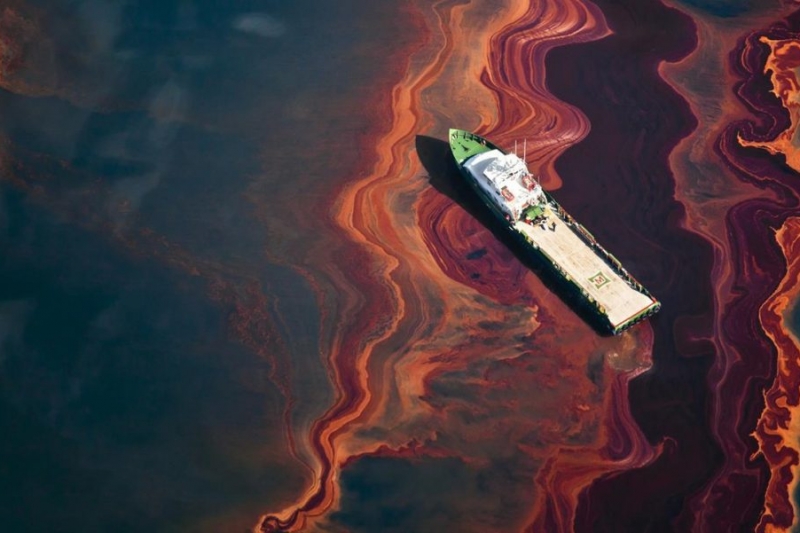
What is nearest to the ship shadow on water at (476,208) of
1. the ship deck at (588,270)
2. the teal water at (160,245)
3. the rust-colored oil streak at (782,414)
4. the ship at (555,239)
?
the ship at (555,239)

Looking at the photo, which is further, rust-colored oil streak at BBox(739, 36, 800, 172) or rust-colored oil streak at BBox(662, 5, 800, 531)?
rust-colored oil streak at BBox(739, 36, 800, 172)

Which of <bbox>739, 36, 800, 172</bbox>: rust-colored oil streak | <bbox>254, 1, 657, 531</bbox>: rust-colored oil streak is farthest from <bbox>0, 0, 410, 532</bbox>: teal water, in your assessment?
<bbox>739, 36, 800, 172</bbox>: rust-colored oil streak

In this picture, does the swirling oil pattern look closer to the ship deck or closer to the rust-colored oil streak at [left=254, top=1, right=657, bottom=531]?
the rust-colored oil streak at [left=254, top=1, right=657, bottom=531]

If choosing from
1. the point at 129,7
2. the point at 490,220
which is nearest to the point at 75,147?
the point at 129,7

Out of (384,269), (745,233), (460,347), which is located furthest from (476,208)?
(745,233)

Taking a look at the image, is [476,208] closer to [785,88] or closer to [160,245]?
[160,245]

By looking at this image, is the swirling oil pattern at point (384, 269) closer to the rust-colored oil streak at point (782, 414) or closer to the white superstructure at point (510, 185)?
the rust-colored oil streak at point (782, 414)
